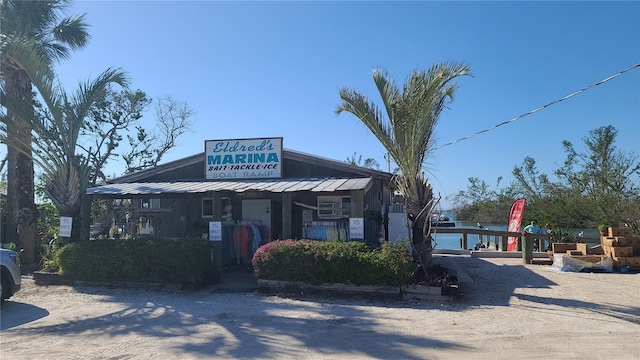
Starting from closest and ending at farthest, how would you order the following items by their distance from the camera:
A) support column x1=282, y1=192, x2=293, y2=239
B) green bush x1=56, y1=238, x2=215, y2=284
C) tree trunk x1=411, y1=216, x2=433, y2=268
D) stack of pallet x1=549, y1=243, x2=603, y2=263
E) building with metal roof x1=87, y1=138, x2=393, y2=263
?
tree trunk x1=411, y1=216, x2=433, y2=268 < green bush x1=56, y1=238, x2=215, y2=284 < support column x1=282, y1=192, x2=293, y2=239 < building with metal roof x1=87, y1=138, x2=393, y2=263 < stack of pallet x1=549, y1=243, x2=603, y2=263

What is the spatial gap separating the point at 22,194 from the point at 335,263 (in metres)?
10.8

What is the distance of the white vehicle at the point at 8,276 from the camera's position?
8031mm

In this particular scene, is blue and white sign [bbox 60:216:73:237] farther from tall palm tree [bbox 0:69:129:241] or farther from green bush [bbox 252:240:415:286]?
green bush [bbox 252:240:415:286]

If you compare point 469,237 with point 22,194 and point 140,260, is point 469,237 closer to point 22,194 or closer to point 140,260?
point 140,260

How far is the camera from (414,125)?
9.45 metres

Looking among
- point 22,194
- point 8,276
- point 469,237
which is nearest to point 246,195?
point 8,276

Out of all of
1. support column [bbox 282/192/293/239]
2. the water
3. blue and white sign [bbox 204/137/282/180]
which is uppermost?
blue and white sign [bbox 204/137/282/180]

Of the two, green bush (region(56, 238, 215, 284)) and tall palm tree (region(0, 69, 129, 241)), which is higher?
tall palm tree (region(0, 69, 129, 241))

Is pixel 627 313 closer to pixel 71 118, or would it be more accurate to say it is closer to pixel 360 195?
pixel 360 195

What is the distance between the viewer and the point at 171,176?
1405 cm

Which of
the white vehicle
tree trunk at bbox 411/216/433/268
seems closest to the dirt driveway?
the white vehicle

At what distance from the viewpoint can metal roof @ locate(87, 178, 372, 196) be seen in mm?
10393

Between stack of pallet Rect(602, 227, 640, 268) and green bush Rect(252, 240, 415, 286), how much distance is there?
23.8 feet

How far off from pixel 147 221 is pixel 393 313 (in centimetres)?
1069
